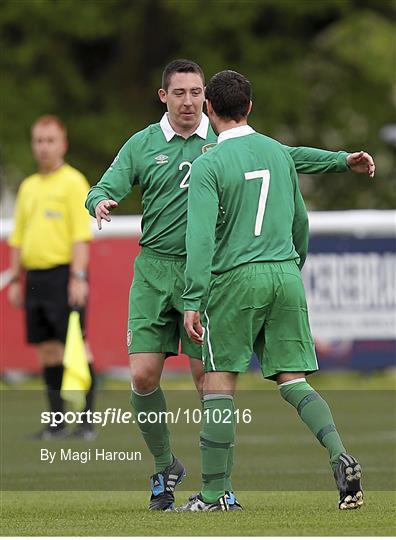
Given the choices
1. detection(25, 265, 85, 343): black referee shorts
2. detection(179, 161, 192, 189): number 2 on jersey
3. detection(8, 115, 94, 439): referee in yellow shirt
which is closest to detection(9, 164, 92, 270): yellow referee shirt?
detection(8, 115, 94, 439): referee in yellow shirt

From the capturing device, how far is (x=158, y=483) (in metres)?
8.48

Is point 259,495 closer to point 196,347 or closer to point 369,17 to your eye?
point 196,347

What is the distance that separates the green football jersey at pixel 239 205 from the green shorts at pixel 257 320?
8 centimetres

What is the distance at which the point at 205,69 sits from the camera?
87.1ft

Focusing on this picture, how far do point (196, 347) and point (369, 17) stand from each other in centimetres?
2028

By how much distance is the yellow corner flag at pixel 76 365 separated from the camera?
41.7 ft

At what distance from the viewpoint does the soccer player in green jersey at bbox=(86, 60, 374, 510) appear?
8414mm

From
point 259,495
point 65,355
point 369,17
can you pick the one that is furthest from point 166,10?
point 259,495

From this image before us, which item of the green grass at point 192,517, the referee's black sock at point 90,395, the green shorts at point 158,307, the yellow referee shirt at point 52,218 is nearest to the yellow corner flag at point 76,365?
the referee's black sock at point 90,395

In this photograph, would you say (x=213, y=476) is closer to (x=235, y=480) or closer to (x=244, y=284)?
(x=244, y=284)

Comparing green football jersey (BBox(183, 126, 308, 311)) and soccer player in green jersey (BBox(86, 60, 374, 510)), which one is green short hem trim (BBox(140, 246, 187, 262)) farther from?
green football jersey (BBox(183, 126, 308, 311))

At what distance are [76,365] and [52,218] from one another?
3.97ft

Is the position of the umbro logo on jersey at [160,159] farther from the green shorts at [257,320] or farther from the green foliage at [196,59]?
the green foliage at [196,59]

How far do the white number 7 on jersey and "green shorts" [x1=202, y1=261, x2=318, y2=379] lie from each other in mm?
194
